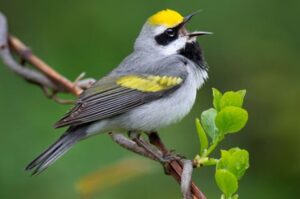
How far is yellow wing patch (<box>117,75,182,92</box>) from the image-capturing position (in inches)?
130

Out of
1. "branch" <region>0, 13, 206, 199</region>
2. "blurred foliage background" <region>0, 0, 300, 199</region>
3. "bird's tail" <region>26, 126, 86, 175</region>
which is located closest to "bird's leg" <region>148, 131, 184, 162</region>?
"branch" <region>0, 13, 206, 199</region>

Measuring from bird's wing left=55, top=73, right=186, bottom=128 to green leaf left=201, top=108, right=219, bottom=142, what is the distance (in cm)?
114

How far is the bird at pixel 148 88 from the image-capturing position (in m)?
3.04

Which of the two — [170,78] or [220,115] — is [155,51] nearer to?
[170,78]

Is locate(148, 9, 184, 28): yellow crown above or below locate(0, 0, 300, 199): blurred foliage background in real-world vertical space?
above

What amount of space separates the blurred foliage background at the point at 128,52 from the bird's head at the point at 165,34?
1.36ft

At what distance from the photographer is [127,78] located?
3.36m

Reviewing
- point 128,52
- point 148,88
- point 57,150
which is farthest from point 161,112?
point 128,52

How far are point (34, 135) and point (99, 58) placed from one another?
658 millimetres

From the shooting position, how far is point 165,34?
3.56m

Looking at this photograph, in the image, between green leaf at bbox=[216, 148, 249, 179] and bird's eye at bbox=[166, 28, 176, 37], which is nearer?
green leaf at bbox=[216, 148, 249, 179]

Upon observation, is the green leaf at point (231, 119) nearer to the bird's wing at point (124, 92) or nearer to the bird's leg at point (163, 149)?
the bird's leg at point (163, 149)

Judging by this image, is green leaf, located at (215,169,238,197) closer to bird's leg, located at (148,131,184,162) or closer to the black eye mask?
bird's leg, located at (148,131,184,162)

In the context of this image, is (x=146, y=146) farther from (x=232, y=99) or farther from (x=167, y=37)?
(x=167, y=37)
